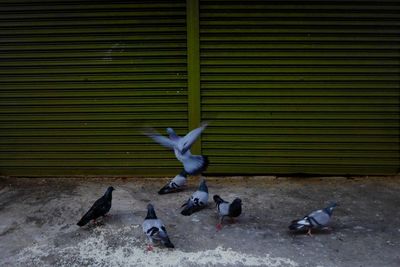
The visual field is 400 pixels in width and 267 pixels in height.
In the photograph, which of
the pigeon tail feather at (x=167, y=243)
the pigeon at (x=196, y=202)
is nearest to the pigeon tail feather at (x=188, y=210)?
the pigeon at (x=196, y=202)

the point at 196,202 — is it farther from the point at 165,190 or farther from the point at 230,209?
the point at 165,190

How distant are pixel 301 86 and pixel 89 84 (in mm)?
2935

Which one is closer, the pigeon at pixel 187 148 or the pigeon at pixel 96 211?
the pigeon at pixel 96 211

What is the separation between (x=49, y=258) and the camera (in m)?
3.96

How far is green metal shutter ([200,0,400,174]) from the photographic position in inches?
220

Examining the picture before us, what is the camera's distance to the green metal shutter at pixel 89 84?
18.5 feet

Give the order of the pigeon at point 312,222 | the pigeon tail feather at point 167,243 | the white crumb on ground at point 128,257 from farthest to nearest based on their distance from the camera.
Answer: the pigeon at point 312,222, the pigeon tail feather at point 167,243, the white crumb on ground at point 128,257

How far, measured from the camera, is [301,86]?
227 inches

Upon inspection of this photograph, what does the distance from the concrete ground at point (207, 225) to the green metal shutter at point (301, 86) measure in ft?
1.21

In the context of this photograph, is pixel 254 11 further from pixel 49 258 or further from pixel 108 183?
pixel 49 258

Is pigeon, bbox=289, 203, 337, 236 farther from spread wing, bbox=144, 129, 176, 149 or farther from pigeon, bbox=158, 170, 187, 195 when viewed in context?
spread wing, bbox=144, 129, 176, 149

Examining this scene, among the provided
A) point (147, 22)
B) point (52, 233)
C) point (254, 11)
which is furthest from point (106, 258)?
point (254, 11)

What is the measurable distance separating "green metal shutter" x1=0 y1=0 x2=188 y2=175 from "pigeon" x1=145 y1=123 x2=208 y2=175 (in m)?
0.37

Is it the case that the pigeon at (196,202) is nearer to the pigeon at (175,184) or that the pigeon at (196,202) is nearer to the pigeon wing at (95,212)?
the pigeon at (175,184)
